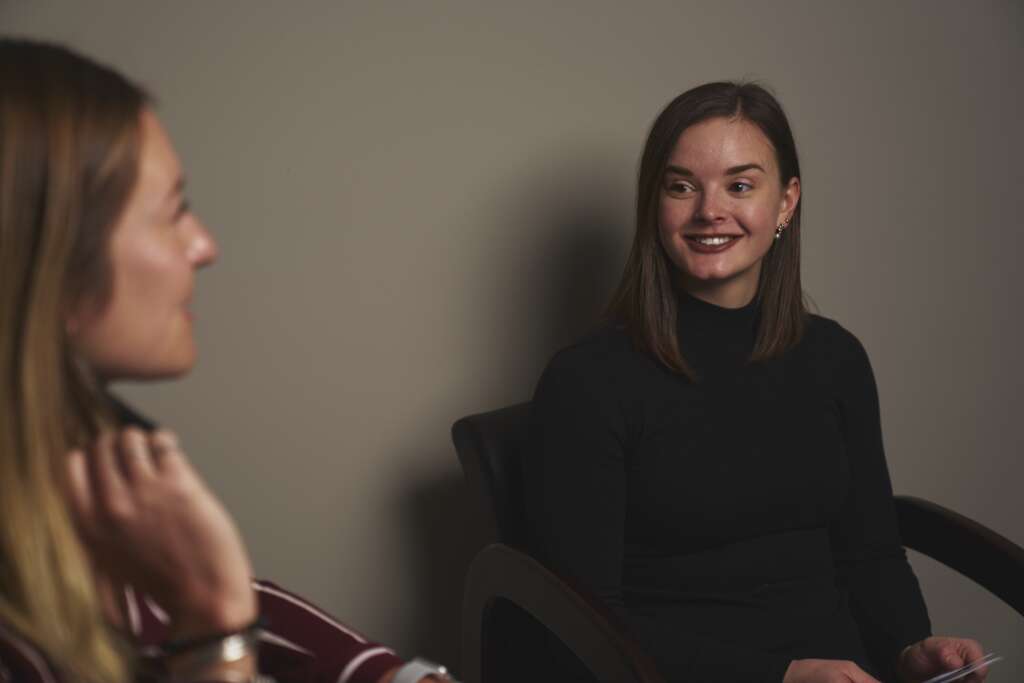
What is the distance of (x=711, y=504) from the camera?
Result: 1.54 metres

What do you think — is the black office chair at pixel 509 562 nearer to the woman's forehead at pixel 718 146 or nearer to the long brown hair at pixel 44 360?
the woman's forehead at pixel 718 146

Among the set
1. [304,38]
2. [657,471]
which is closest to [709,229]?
[657,471]

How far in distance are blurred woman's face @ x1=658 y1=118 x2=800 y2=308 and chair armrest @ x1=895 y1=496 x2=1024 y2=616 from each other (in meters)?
0.54

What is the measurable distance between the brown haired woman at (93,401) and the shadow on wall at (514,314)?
40.2 inches

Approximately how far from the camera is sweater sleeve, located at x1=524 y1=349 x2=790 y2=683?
4.83 ft

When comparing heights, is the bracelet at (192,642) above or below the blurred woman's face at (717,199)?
below

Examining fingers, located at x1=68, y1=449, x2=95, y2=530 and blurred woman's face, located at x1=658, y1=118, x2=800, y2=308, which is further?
blurred woman's face, located at x1=658, y1=118, x2=800, y2=308

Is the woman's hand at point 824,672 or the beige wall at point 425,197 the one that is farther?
the beige wall at point 425,197

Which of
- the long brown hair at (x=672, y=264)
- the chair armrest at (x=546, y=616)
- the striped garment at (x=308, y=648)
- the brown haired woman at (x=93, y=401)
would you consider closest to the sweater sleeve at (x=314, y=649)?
the striped garment at (x=308, y=648)

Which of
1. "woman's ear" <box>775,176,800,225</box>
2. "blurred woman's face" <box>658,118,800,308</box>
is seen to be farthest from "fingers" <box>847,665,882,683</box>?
"woman's ear" <box>775,176,800,225</box>

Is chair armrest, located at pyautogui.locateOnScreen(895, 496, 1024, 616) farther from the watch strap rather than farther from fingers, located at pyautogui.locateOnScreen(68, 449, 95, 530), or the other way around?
fingers, located at pyautogui.locateOnScreen(68, 449, 95, 530)

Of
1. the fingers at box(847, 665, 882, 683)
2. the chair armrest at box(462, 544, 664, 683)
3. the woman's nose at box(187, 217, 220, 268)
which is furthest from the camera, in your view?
the fingers at box(847, 665, 882, 683)

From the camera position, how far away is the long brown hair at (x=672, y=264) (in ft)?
5.29

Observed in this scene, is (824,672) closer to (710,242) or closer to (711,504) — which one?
(711,504)
